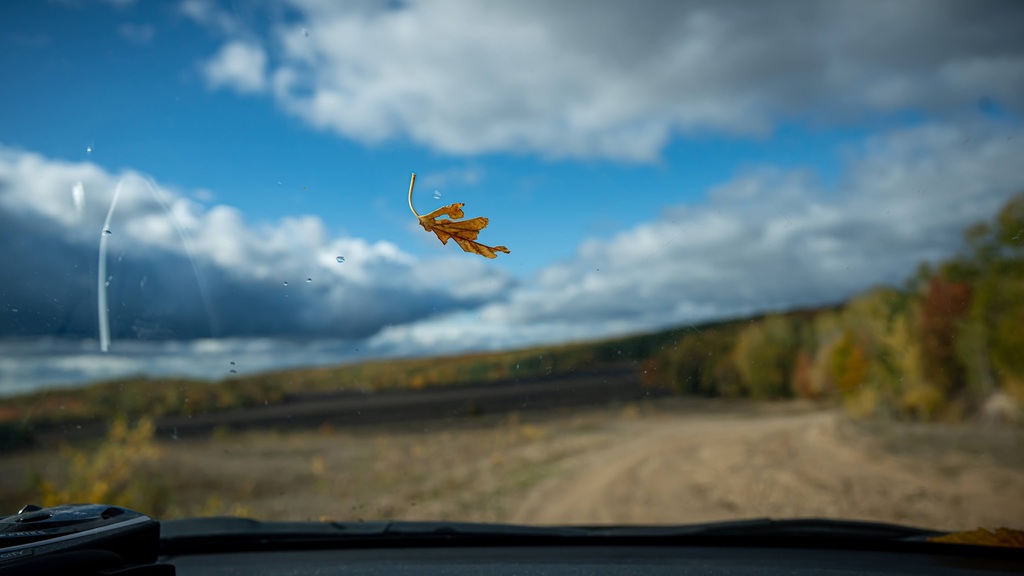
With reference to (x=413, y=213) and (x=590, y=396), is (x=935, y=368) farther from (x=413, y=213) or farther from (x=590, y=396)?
(x=413, y=213)

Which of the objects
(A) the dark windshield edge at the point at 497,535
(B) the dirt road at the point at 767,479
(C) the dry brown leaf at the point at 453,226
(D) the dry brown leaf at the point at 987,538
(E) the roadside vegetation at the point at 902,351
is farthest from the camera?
(E) the roadside vegetation at the point at 902,351

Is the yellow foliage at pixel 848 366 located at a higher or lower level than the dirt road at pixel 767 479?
higher

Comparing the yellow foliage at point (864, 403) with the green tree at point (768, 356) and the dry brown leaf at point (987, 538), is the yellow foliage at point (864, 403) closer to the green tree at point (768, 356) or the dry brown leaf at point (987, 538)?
the green tree at point (768, 356)

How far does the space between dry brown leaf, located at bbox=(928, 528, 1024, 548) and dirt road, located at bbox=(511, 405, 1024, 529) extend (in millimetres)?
494

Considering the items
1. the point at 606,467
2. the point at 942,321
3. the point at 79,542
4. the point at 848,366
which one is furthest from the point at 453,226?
the point at 942,321

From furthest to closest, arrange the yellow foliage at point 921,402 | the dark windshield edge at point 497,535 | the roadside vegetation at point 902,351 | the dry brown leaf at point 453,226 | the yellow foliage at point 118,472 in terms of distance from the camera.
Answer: the yellow foliage at point 921,402
the yellow foliage at point 118,472
the roadside vegetation at point 902,351
the dark windshield edge at point 497,535
the dry brown leaf at point 453,226

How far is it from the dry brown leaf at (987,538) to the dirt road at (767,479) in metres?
0.49

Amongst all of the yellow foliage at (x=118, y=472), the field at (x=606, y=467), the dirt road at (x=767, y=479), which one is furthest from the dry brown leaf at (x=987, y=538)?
the yellow foliage at (x=118, y=472)

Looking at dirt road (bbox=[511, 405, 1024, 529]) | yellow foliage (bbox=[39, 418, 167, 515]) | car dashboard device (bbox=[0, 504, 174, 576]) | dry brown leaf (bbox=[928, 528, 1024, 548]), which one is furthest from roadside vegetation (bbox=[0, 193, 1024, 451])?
car dashboard device (bbox=[0, 504, 174, 576])

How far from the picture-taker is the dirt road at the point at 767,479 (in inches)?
183

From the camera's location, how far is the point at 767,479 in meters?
5.02

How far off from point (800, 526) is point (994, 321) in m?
2.11

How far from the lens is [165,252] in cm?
461

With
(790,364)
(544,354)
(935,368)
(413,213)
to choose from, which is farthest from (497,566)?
(935,368)
